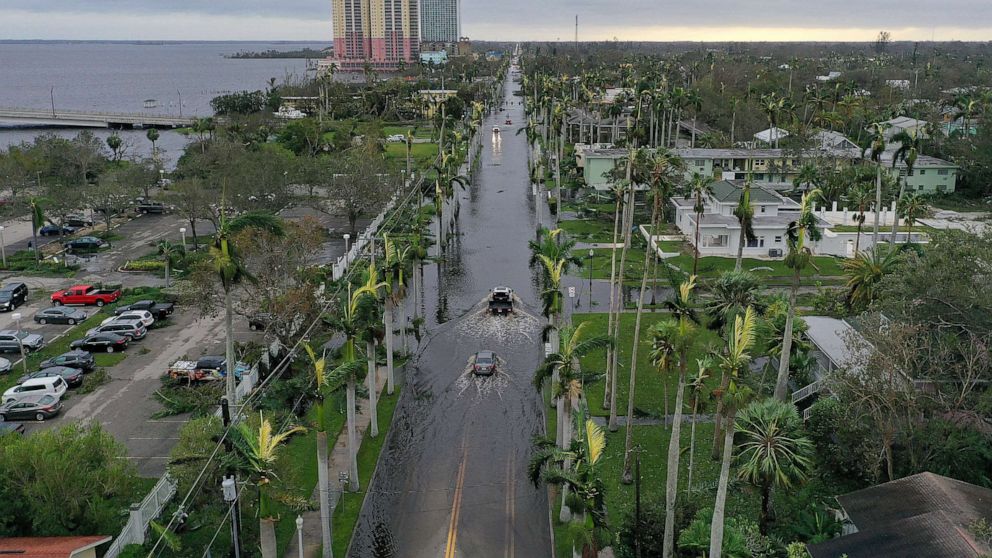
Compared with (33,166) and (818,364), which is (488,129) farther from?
(818,364)

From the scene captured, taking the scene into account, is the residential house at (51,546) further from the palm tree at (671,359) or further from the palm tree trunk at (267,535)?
the palm tree at (671,359)

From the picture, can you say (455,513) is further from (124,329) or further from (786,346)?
(124,329)

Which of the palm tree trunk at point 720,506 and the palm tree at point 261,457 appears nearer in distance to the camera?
the palm tree at point 261,457

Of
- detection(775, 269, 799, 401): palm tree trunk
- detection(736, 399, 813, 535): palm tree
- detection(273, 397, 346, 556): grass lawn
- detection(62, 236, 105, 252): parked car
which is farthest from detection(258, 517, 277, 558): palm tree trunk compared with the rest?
detection(62, 236, 105, 252): parked car

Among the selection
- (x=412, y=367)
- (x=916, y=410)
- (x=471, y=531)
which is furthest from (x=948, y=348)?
(x=412, y=367)

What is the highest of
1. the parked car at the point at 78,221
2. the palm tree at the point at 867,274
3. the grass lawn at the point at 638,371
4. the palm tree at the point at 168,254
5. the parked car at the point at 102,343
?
the palm tree at the point at 867,274

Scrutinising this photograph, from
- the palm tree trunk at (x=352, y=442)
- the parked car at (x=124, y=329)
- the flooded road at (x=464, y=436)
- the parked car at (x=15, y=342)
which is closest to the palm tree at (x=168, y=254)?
the parked car at (x=124, y=329)

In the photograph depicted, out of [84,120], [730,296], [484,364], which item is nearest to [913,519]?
[730,296]
